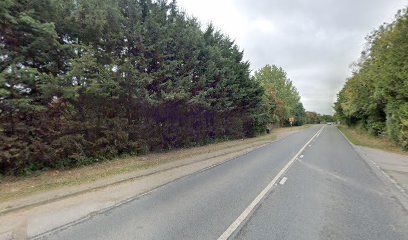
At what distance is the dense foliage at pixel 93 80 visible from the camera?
9.33 meters

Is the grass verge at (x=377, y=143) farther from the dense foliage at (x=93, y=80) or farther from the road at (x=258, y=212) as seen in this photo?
the dense foliage at (x=93, y=80)

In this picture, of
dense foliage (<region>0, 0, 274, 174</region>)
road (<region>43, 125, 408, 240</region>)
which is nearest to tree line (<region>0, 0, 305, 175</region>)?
dense foliage (<region>0, 0, 274, 174</region>)

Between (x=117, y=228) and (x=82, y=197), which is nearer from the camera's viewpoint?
(x=117, y=228)

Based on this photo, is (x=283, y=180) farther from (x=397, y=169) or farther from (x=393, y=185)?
(x=397, y=169)

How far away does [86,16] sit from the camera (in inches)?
445

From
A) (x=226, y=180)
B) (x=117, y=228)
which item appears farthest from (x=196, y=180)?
(x=117, y=228)

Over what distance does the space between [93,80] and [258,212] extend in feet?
30.0

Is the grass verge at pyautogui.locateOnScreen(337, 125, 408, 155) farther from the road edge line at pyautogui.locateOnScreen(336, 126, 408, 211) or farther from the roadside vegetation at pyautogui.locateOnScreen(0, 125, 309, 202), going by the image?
the roadside vegetation at pyautogui.locateOnScreen(0, 125, 309, 202)

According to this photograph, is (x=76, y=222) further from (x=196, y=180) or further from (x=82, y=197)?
(x=196, y=180)

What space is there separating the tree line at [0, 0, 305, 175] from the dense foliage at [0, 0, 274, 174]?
42 mm

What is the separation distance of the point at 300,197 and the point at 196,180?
359 cm

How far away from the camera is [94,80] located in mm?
11617

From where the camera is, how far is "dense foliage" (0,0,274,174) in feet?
30.6

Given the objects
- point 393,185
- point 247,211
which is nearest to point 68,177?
point 247,211
